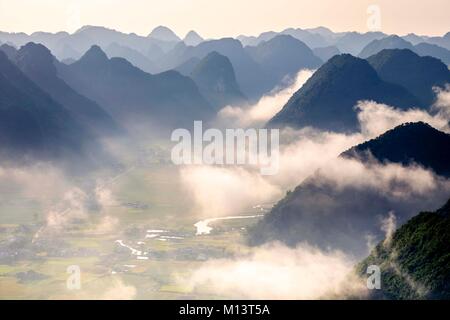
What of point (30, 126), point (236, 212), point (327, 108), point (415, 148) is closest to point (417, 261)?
point (415, 148)

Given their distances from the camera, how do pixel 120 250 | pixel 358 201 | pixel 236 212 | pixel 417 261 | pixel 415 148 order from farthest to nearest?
1. pixel 236 212
2. pixel 120 250
3. pixel 415 148
4. pixel 358 201
5. pixel 417 261

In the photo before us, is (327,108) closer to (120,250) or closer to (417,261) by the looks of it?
(120,250)

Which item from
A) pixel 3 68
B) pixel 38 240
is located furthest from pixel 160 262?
pixel 3 68

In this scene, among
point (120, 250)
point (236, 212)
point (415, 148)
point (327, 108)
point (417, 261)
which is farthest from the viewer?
point (327, 108)

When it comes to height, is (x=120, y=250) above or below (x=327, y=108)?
below

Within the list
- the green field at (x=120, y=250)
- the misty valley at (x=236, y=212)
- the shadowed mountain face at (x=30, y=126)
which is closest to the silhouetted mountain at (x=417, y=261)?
the misty valley at (x=236, y=212)

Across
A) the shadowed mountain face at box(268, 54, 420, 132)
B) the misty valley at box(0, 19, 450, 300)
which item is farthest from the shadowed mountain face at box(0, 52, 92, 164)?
the shadowed mountain face at box(268, 54, 420, 132)
